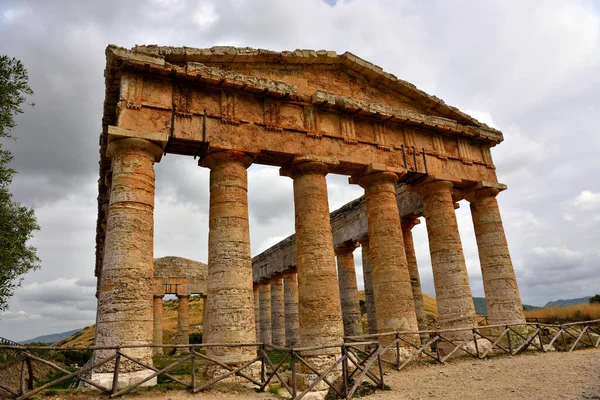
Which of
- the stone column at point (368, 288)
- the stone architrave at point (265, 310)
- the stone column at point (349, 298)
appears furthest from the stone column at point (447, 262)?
the stone architrave at point (265, 310)

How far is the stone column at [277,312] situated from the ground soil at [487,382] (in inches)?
681

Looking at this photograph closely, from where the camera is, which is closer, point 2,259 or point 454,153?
point 2,259

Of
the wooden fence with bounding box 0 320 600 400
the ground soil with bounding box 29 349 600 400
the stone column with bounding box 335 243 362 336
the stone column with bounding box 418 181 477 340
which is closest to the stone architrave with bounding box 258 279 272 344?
the stone column with bounding box 335 243 362 336

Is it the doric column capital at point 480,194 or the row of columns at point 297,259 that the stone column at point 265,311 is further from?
the doric column capital at point 480,194

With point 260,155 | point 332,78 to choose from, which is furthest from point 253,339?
point 332,78

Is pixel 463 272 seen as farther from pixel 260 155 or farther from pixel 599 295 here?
pixel 599 295

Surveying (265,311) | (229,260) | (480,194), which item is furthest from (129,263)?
(265,311)

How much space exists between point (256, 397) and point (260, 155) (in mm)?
7305

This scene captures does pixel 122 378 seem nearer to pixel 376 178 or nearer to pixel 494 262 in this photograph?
pixel 376 178

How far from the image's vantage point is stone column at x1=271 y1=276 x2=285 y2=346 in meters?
28.1

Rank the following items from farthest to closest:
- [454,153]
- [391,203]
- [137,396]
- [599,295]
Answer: [599,295] → [454,153] → [391,203] → [137,396]

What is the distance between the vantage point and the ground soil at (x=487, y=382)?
27.6 ft

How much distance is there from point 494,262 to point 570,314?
40.6 ft

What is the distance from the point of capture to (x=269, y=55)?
532 inches
